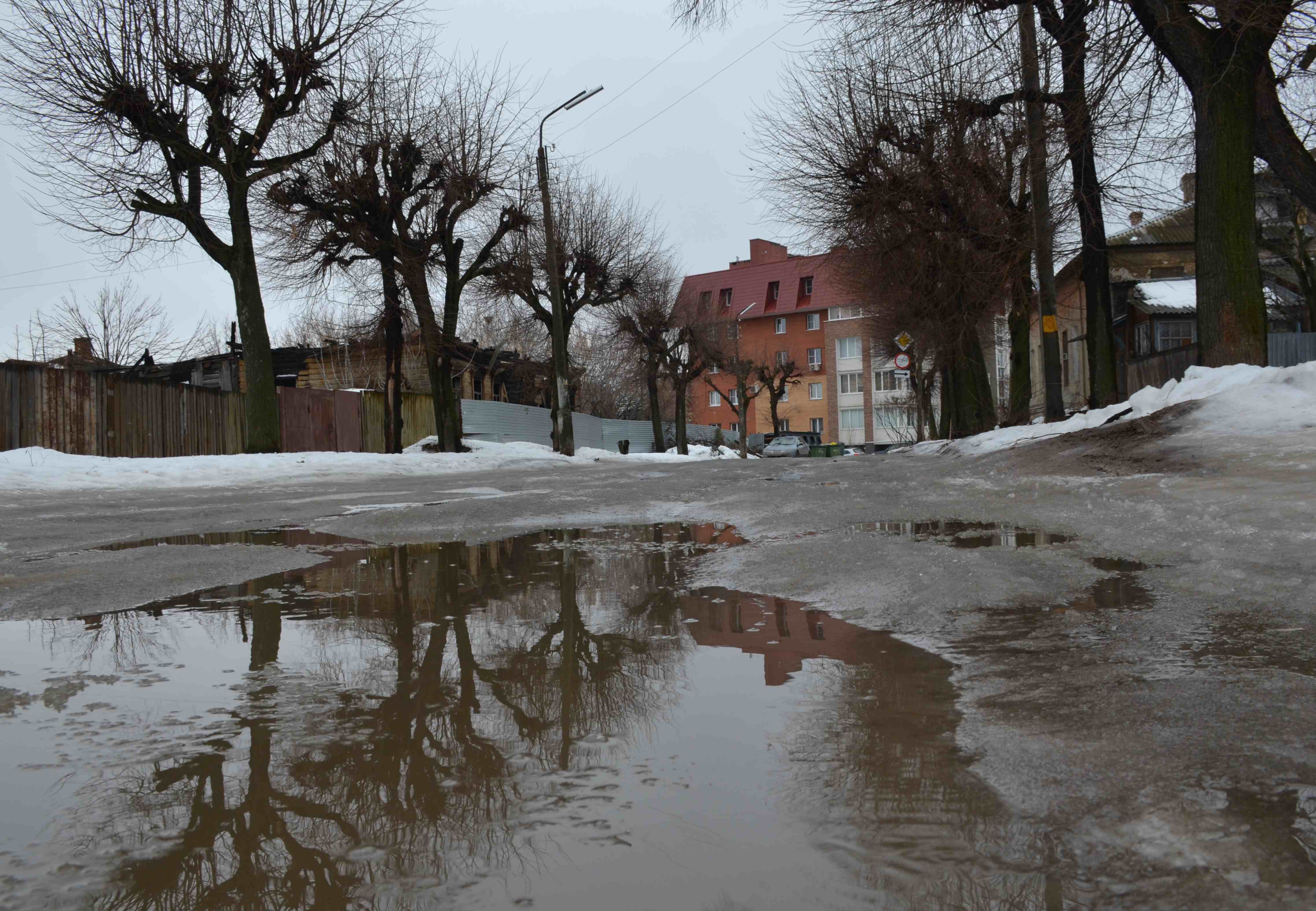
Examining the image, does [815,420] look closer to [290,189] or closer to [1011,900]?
[290,189]

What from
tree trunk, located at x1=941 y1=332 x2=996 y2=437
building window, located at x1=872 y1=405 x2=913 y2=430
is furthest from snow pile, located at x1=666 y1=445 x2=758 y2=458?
tree trunk, located at x1=941 y1=332 x2=996 y2=437

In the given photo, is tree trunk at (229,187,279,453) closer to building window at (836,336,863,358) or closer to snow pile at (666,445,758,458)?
snow pile at (666,445,758,458)

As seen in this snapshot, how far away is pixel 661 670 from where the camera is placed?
252cm

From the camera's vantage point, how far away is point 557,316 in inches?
886

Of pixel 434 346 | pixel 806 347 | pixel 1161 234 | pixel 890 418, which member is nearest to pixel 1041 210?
pixel 434 346

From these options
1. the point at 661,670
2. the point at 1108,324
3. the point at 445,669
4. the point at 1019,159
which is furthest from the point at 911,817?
the point at 1019,159

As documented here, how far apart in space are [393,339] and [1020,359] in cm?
1415

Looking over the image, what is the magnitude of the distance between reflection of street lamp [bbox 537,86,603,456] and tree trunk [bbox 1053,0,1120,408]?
10861mm

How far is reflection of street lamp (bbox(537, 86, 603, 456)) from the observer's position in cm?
2164

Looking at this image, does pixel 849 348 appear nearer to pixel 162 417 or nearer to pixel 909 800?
pixel 162 417

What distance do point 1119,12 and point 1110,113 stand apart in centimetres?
277

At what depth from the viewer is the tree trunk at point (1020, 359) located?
19.3m

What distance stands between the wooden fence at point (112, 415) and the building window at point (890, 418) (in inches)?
1647

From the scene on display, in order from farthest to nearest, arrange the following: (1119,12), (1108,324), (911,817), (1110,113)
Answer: (1108,324)
(1110,113)
(1119,12)
(911,817)
